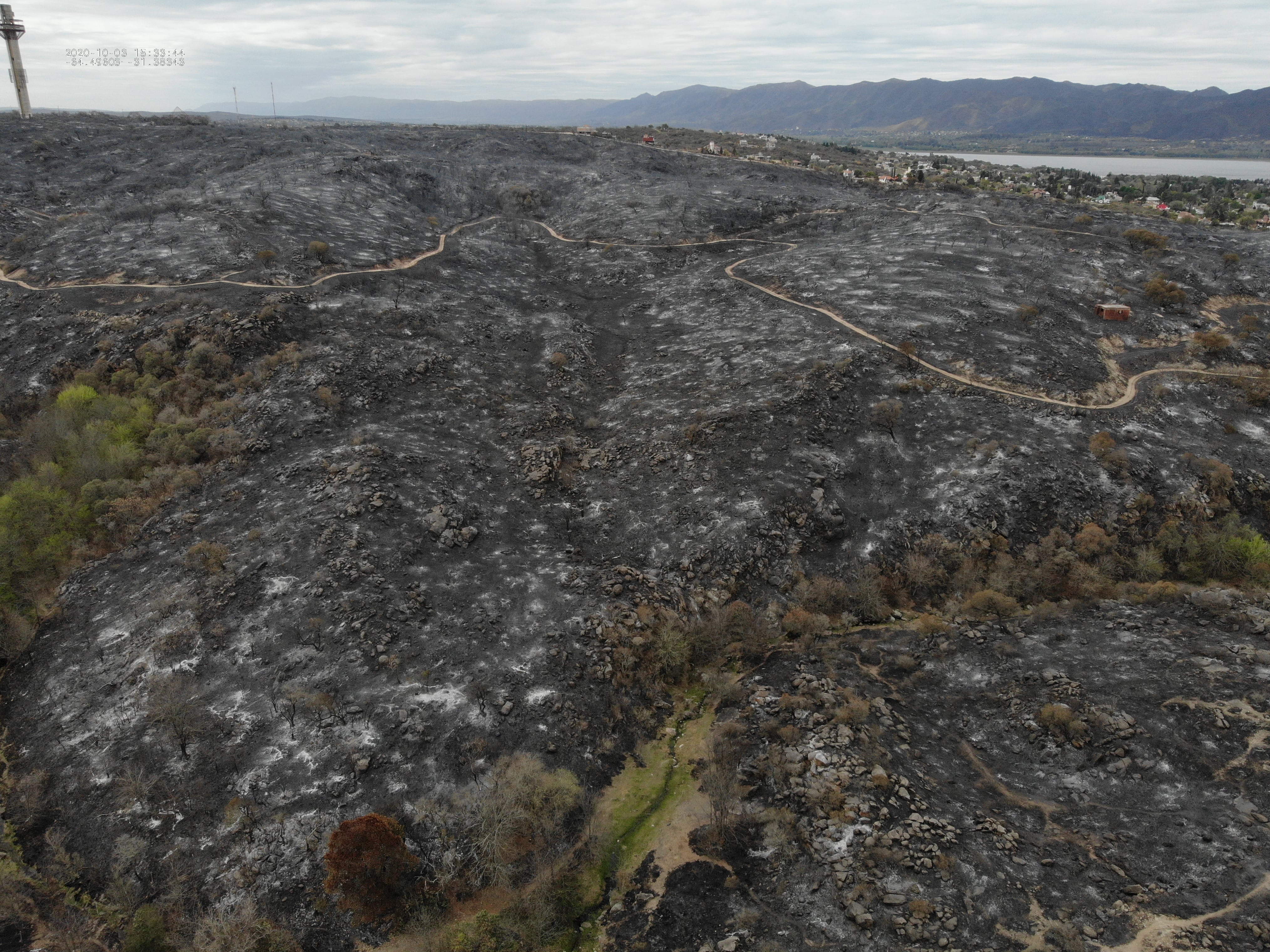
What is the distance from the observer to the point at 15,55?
9819cm

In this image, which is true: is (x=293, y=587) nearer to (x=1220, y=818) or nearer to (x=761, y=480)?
(x=761, y=480)

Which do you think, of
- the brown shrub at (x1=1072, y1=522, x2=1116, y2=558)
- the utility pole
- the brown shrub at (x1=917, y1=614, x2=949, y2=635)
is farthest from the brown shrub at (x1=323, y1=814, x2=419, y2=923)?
the utility pole

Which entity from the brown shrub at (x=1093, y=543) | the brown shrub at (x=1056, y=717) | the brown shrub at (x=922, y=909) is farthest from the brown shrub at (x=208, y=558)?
the brown shrub at (x=1093, y=543)

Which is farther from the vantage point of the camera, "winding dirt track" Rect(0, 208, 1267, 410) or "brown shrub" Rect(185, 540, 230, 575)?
"winding dirt track" Rect(0, 208, 1267, 410)

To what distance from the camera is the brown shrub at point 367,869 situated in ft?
57.3

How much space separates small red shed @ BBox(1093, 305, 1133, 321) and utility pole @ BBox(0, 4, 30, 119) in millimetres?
152459

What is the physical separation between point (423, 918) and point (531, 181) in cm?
9733

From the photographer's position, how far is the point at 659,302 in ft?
202

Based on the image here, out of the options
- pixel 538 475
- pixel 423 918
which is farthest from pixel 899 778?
pixel 538 475

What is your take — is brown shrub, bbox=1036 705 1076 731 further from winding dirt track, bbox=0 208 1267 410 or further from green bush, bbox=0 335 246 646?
green bush, bbox=0 335 246 646

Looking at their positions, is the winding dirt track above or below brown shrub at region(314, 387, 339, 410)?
above

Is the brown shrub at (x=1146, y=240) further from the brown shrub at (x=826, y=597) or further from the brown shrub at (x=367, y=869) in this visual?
the brown shrub at (x=367, y=869)

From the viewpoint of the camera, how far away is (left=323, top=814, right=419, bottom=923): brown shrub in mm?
17453

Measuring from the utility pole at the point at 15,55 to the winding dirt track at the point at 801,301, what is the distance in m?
80.1
